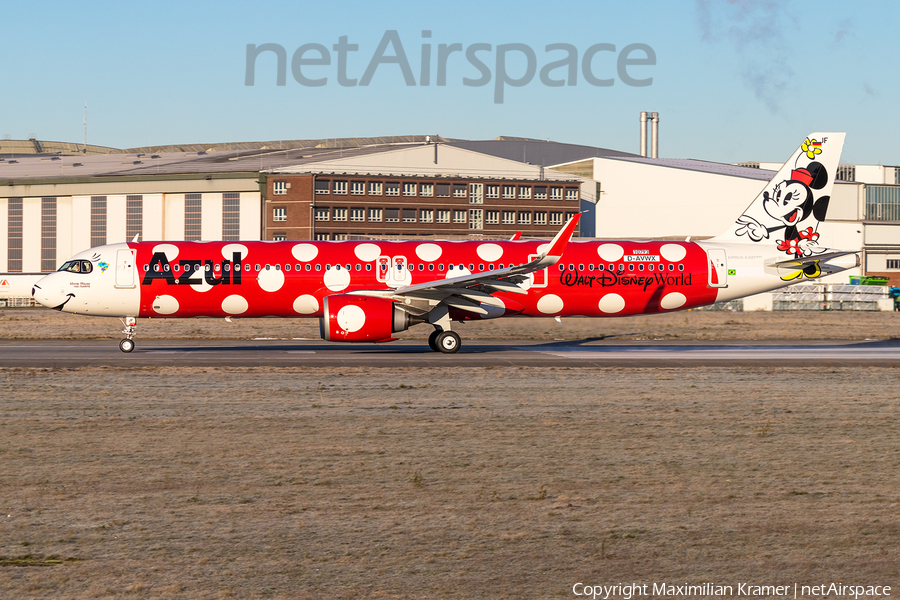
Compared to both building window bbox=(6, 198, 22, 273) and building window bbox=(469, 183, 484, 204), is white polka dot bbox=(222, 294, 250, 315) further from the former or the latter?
building window bbox=(6, 198, 22, 273)

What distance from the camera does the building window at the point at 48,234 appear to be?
390ft

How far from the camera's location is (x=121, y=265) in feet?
111

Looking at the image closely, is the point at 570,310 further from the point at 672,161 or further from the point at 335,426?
the point at 672,161

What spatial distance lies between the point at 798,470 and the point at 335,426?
8.40 m

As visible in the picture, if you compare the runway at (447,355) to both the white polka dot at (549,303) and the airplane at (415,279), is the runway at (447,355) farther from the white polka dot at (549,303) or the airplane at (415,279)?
the white polka dot at (549,303)

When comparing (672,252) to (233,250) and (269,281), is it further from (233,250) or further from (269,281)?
(233,250)

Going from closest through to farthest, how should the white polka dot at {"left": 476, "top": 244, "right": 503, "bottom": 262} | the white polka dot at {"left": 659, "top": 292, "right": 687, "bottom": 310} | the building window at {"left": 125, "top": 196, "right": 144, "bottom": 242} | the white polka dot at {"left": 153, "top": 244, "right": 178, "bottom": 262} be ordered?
the white polka dot at {"left": 153, "top": 244, "right": 178, "bottom": 262}, the white polka dot at {"left": 476, "top": 244, "right": 503, "bottom": 262}, the white polka dot at {"left": 659, "top": 292, "right": 687, "bottom": 310}, the building window at {"left": 125, "top": 196, "right": 144, "bottom": 242}

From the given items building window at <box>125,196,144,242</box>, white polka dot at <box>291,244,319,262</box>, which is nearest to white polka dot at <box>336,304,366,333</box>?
white polka dot at <box>291,244,319,262</box>

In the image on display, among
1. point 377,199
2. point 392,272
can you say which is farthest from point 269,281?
point 377,199

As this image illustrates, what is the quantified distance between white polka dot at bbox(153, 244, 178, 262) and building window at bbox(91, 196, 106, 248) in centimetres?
8828

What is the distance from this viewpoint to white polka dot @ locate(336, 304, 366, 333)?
103 feet

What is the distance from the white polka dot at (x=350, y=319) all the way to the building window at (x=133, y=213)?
91521mm

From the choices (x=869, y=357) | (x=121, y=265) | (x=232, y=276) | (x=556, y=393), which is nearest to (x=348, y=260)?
(x=232, y=276)

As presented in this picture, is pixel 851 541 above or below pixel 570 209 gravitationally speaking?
below
